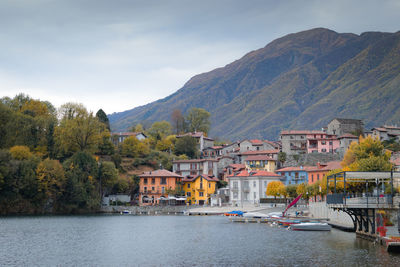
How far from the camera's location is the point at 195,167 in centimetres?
13175

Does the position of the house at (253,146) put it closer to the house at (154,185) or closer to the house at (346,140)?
the house at (346,140)

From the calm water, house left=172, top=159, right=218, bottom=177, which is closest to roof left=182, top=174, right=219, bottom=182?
house left=172, top=159, right=218, bottom=177

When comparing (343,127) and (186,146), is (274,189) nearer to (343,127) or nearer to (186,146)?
(343,127)

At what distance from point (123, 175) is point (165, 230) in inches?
2382

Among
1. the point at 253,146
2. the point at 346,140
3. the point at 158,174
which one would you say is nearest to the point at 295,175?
the point at 346,140

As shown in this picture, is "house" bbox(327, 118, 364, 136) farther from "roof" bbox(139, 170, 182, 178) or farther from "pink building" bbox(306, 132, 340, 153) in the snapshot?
"roof" bbox(139, 170, 182, 178)

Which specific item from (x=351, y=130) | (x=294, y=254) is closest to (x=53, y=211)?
(x=294, y=254)

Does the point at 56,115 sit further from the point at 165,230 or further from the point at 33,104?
the point at 165,230

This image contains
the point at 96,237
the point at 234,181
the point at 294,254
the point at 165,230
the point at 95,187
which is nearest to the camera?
the point at 294,254

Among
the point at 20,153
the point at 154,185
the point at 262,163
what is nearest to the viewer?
the point at 20,153

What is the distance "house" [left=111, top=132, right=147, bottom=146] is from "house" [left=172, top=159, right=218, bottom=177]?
20.5m

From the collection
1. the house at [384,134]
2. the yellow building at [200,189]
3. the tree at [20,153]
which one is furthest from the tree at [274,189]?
the tree at [20,153]

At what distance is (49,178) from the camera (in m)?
97.2

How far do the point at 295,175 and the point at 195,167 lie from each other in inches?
1081
